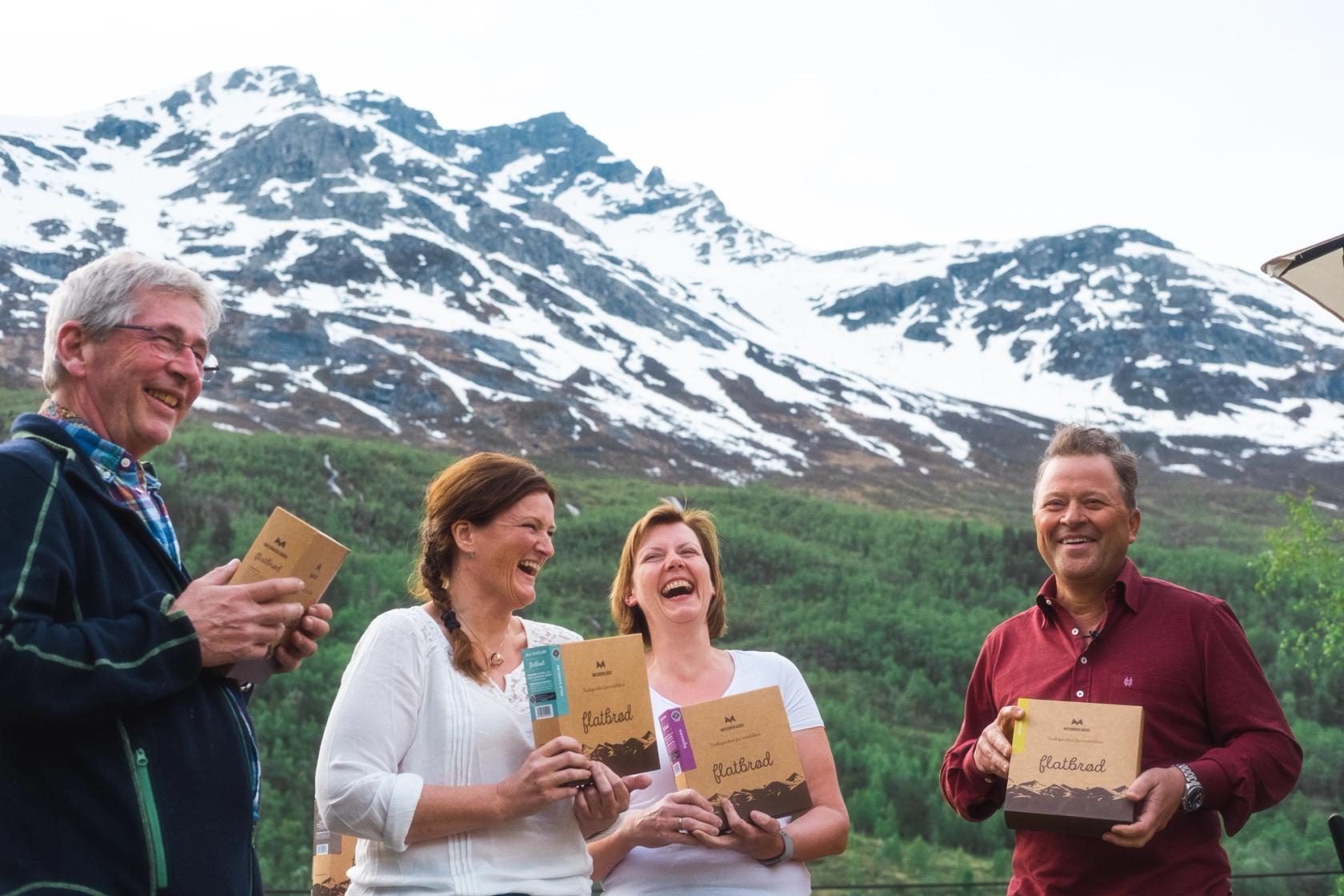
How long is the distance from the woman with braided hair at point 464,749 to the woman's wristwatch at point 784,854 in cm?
63

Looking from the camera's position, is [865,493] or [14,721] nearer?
[14,721]

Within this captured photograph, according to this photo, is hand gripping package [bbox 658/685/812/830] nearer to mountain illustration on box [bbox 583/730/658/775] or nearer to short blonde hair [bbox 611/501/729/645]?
mountain illustration on box [bbox 583/730/658/775]

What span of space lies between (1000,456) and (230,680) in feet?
148

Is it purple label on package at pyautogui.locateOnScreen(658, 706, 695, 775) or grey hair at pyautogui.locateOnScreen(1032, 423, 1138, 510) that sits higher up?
grey hair at pyautogui.locateOnScreen(1032, 423, 1138, 510)

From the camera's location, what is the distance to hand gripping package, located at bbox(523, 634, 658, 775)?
114 inches

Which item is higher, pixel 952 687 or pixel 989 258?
pixel 989 258

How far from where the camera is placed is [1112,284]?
77938 mm

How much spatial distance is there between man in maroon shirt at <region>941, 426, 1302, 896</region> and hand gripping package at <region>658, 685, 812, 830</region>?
48 centimetres

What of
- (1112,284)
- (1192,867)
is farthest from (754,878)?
(1112,284)

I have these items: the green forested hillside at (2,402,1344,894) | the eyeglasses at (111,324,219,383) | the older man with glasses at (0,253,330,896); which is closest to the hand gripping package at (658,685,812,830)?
the older man with glasses at (0,253,330,896)

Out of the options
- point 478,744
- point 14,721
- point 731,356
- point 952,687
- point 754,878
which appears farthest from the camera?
point 731,356

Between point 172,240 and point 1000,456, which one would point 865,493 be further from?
point 172,240

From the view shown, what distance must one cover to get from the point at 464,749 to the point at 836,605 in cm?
2071

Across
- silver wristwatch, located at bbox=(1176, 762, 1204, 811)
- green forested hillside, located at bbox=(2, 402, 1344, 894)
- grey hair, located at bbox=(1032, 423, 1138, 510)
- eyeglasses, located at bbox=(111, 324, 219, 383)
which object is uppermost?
eyeglasses, located at bbox=(111, 324, 219, 383)
